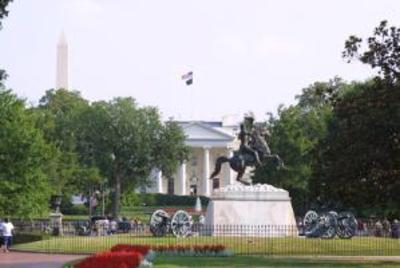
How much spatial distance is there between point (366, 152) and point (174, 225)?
13683 mm

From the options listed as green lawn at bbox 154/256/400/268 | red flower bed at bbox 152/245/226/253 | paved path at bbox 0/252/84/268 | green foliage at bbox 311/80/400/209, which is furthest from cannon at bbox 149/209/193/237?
green lawn at bbox 154/256/400/268

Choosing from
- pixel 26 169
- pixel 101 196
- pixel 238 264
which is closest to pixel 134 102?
pixel 101 196

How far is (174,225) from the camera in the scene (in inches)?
1597

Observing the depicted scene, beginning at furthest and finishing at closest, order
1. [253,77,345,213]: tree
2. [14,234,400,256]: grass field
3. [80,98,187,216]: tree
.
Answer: [80,98,187,216]: tree
[253,77,345,213]: tree
[14,234,400,256]: grass field

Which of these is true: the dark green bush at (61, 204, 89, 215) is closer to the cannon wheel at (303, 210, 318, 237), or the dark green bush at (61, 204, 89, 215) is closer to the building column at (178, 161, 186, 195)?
the building column at (178, 161, 186, 195)

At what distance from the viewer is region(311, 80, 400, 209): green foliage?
29.1 m

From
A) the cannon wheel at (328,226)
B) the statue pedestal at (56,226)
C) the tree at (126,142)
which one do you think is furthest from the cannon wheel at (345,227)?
the tree at (126,142)

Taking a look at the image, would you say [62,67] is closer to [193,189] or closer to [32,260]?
[193,189]

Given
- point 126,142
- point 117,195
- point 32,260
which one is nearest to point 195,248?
point 32,260

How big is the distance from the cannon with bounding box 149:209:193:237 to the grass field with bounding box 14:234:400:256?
4.90 feet

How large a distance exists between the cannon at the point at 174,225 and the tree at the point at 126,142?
46.4 m

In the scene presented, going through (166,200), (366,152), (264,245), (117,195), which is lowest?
(264,245)

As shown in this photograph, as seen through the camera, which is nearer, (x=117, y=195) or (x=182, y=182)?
(x=117, y=195)

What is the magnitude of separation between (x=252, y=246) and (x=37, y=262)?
958 cm
